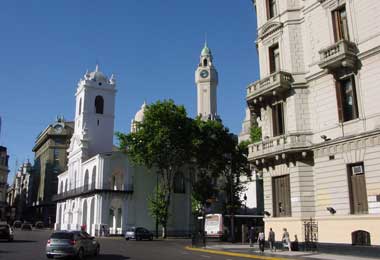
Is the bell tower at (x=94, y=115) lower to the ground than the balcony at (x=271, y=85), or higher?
higher

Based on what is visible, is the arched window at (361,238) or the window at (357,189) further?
the window at (357,189)

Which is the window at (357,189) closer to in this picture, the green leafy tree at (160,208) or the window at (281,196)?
the window at (281,196)

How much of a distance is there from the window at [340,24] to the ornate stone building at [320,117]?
6 cm

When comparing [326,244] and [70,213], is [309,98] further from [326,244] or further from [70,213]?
[70,213]

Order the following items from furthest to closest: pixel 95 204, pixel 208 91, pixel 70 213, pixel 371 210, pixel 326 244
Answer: pixel 208 91 → pixel 70 213 → pixel 95 204 → pixel 326 244 → pixel 371 210

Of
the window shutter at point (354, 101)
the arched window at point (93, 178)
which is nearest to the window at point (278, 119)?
the window shutter at point (354, 101)

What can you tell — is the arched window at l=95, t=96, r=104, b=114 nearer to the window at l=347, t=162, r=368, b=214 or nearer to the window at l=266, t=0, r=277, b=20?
the window at l=266, t=0, r=277, b=20

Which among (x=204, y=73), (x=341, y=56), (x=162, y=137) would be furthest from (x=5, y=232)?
(x=204, y=73)

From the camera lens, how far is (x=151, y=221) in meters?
61.4

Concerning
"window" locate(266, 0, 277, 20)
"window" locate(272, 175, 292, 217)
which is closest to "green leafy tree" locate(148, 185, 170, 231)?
"window" locate(272, 175, 292, 217)

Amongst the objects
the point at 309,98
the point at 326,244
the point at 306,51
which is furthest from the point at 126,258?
the point at 306,51

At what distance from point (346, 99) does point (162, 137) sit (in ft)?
91.4

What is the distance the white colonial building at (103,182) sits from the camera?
60375 mm

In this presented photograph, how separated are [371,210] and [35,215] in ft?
355
